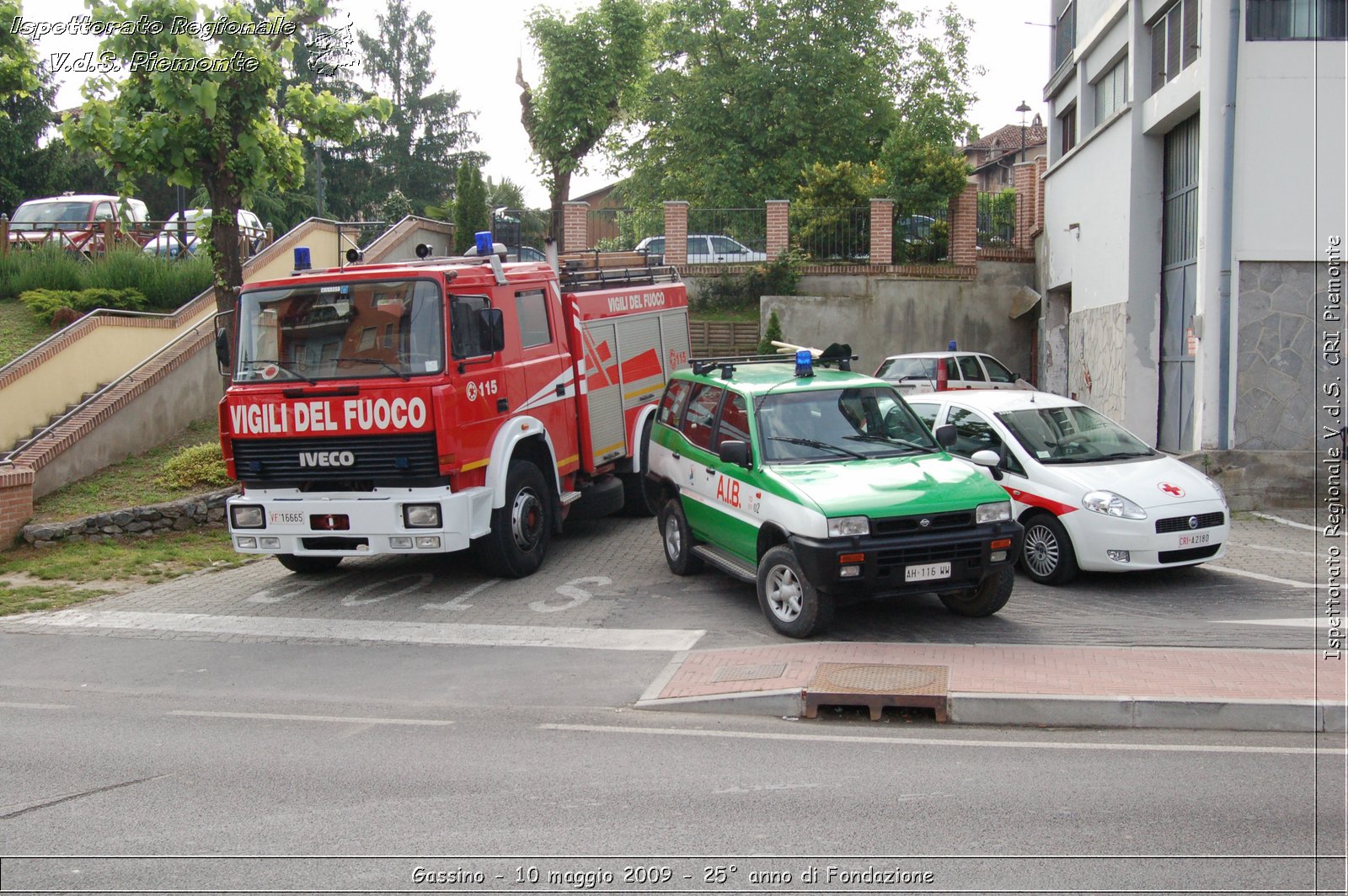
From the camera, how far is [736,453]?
8.72 metres

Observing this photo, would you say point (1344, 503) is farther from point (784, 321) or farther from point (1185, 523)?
point (784, 321)

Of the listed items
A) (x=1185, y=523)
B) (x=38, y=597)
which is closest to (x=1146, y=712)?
(x=1185, y=523)

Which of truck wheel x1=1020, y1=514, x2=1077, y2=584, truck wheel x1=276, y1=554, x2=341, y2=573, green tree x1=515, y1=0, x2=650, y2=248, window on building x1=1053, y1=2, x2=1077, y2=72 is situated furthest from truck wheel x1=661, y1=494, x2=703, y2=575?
green tree x1=515, y1=0, x2=650, y2=248

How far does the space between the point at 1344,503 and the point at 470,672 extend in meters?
11.4

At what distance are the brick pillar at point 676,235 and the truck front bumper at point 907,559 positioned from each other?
59.3 ft

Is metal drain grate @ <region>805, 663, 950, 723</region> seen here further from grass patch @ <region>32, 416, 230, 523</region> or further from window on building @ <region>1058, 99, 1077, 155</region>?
window on building @ <region>1058, 99, 1077, 155</region>

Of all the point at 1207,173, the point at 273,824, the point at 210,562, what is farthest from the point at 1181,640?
the point at 210,562

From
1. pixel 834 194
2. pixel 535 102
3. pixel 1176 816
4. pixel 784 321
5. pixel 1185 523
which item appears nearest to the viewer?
pixel 1176 816

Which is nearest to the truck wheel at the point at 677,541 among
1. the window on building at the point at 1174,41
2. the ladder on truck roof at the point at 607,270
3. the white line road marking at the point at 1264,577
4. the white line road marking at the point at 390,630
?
the white line road marking at the point at 390,630

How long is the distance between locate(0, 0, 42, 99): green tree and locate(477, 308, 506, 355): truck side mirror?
26.8 feet

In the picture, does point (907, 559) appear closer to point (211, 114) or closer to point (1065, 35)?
point (211, 114)

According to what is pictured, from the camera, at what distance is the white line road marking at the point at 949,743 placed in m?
5.96

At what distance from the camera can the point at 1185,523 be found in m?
9.28

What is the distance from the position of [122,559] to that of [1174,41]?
15872mm
